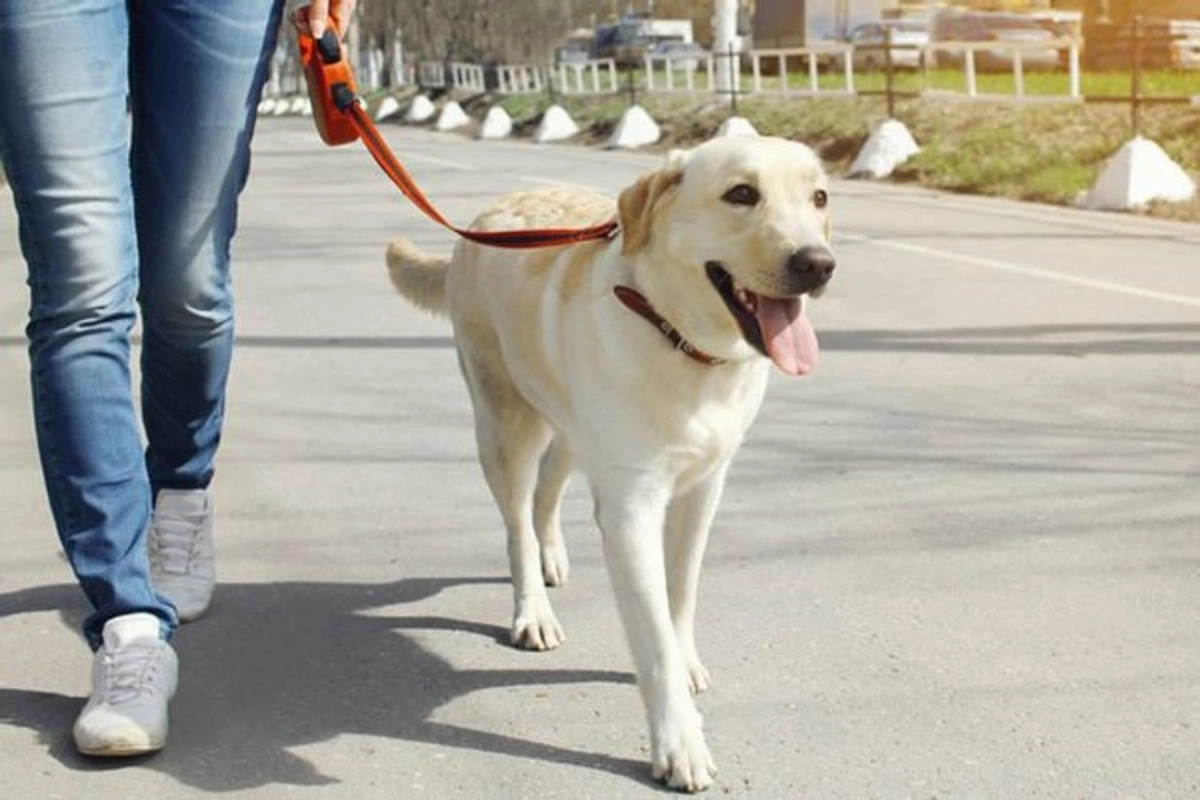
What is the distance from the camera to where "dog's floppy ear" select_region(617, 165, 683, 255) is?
11.8ft

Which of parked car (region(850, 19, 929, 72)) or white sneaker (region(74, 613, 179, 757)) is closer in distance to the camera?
white sneaker (region(74, 613, 179, 757))

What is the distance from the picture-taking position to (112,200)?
3.58 metres

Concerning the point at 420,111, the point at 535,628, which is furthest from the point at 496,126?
the point at 535,628

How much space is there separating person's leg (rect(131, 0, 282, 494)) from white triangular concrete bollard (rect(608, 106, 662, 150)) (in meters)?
23.8

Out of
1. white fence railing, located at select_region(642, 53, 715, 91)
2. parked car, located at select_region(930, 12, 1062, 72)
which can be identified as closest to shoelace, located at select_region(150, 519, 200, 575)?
white fence railing, located at select_region(642, 53, 715, 91)

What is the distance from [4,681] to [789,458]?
9.34 ft

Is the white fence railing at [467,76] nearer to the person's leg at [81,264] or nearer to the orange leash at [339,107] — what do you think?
the orange leash at [339,107]

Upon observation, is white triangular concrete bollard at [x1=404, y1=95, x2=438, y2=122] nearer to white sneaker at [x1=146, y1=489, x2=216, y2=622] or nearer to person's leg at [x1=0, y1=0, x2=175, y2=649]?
white sneaker at [x1=146, y1=489, x2=216, y2=622]

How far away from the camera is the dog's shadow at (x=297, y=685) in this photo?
11.5 ft

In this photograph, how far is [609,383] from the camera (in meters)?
3.58

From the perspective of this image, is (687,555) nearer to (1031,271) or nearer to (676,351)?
(676,351)

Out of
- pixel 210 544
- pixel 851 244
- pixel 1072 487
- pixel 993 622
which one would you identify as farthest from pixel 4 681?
pixel 851 244

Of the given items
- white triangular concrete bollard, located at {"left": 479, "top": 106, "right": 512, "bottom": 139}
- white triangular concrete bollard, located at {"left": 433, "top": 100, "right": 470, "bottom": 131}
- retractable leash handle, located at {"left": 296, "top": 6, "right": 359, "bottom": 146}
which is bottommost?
white triangular concrete bollard, located at {"left": 433, "top": 100, "right": 470, "bottom": 131}

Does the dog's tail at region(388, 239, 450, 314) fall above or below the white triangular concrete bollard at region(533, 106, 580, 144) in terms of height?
above
